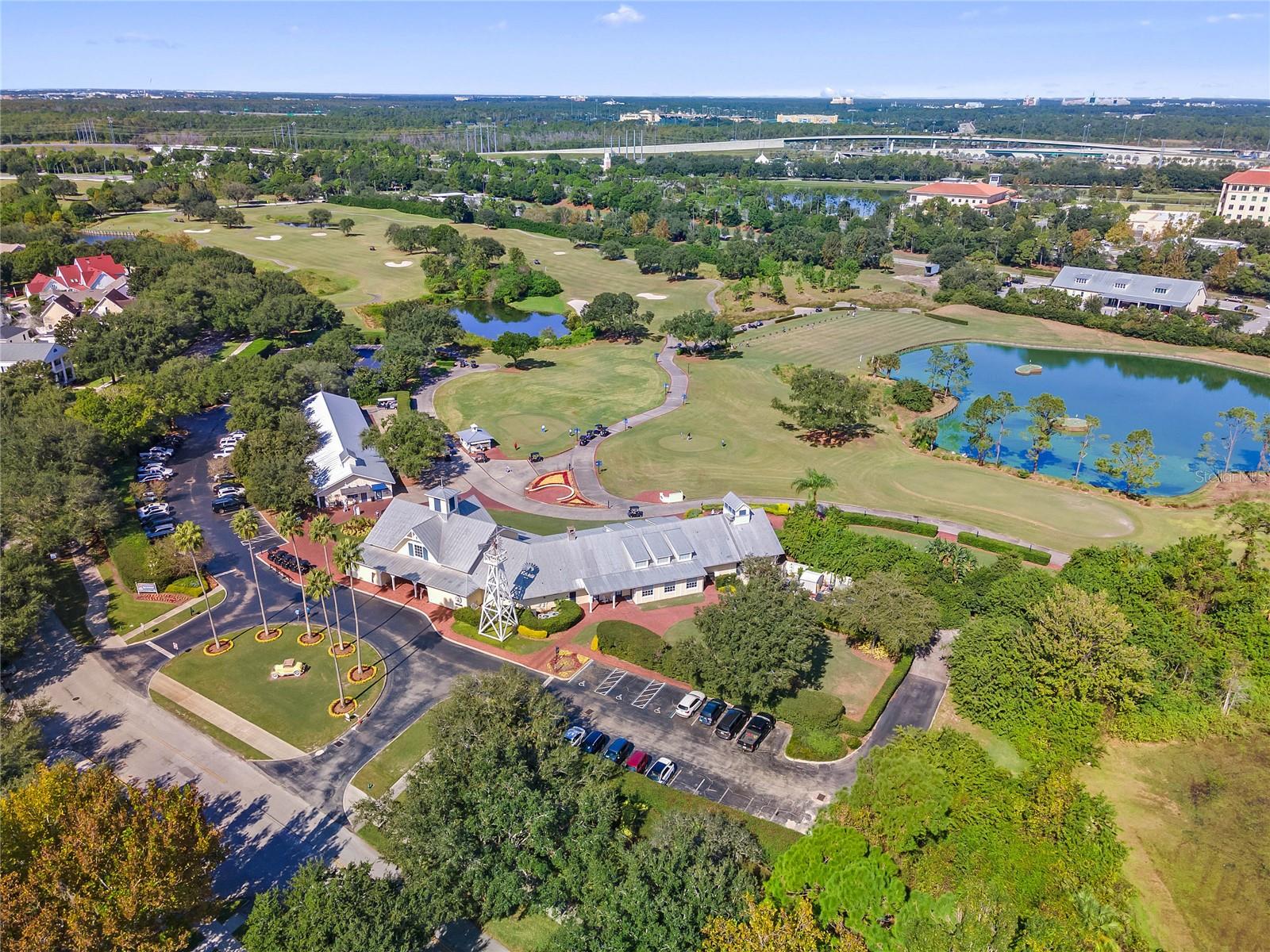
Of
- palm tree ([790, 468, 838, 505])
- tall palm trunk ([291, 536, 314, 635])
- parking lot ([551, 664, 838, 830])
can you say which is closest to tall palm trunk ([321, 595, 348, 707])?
tall palm trunk ([291, 536, 314, 635])

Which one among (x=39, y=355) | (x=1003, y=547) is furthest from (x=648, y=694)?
(x=39, y=355)

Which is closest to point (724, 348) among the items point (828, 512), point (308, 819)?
point (828, 512)

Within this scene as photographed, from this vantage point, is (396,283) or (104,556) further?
(396,283)

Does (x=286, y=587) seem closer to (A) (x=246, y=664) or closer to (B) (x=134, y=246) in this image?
(A) (x=246, y=664)

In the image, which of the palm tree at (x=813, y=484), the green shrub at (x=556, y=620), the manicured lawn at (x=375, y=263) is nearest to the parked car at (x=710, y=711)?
the green shrub at (x=556, y=620)

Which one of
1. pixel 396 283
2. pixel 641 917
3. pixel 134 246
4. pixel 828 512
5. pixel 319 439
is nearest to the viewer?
pixel 641 917
